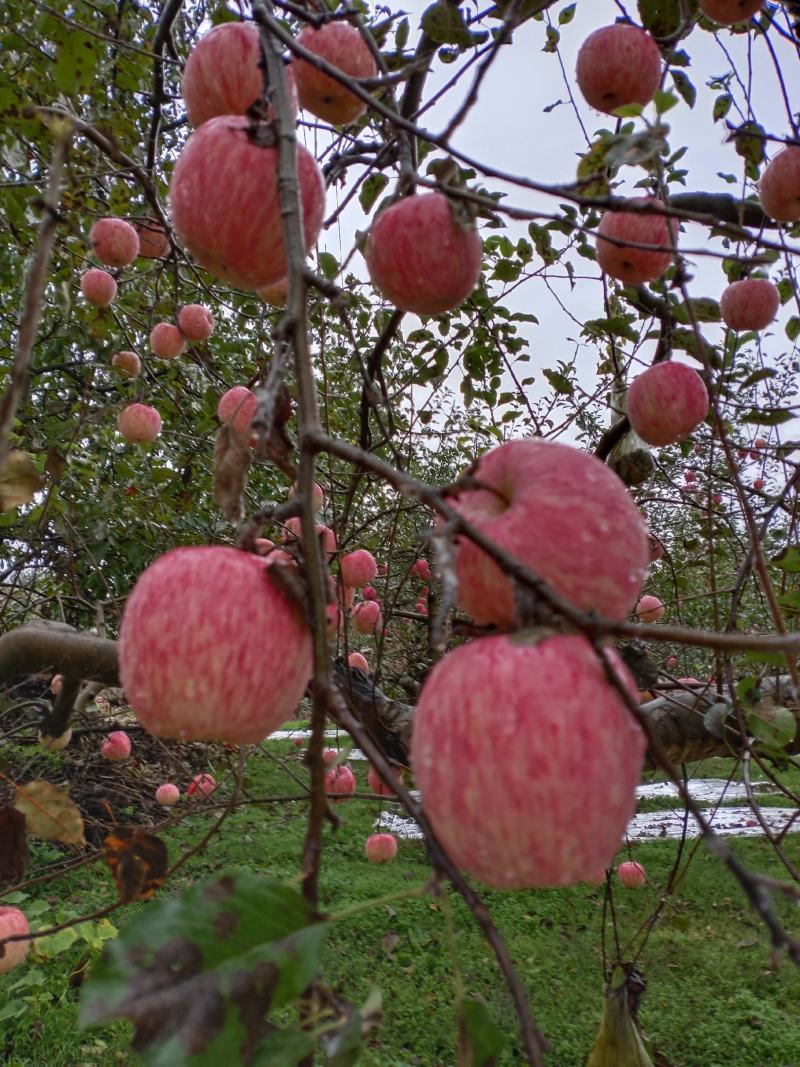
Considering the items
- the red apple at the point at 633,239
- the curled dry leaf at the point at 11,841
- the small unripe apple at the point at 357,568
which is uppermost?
the red apple at the point at 633,239


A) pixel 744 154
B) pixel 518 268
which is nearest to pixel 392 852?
pixel 518 268

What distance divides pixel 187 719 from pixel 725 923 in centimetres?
541

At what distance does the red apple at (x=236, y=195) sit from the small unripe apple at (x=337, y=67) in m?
0.42

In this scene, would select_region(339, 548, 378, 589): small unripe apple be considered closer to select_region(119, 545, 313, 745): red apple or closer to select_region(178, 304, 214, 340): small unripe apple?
select_region(178, 304, 214, 340): small unripe apple

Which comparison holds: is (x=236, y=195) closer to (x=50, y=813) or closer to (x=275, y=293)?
(x=275, y=293)

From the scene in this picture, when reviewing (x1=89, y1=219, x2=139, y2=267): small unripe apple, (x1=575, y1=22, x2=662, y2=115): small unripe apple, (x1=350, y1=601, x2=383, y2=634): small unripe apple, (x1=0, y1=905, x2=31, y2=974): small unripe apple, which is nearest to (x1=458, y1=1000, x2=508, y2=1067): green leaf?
(x1=575, y1=22, x2=662, y2=115): small unripe apple

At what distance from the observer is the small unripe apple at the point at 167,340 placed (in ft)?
9.94

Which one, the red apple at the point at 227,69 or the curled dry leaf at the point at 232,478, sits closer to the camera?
the curled dry leaf at the point at 232,478

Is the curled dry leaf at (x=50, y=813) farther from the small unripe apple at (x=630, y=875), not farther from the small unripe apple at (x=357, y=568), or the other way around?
the small unripe apple at (x=630, y=875)

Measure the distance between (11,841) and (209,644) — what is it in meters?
0.86

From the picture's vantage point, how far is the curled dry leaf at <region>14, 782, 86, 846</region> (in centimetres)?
117

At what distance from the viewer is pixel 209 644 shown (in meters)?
0.72

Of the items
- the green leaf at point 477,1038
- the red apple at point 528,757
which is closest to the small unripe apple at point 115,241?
the red apple at point 528,757

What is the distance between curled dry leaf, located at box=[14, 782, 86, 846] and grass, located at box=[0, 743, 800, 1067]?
1.41 meters
